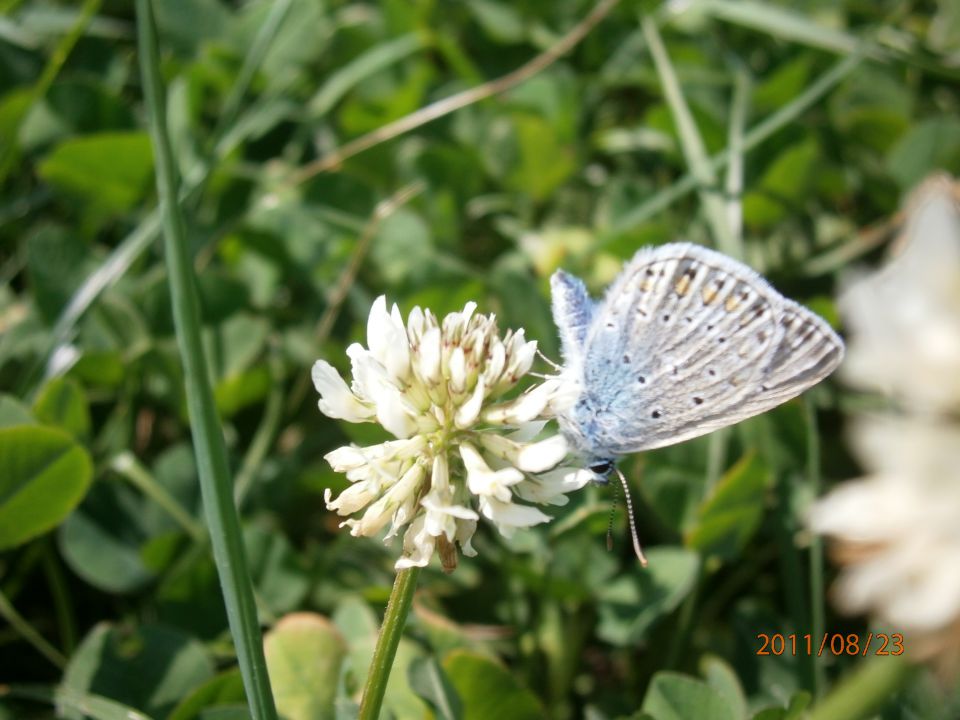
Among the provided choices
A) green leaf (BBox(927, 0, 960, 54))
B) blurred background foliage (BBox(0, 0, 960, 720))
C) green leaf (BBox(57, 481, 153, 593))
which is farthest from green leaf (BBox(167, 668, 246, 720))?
green leaf (BBox(927, 0, 960, 54))

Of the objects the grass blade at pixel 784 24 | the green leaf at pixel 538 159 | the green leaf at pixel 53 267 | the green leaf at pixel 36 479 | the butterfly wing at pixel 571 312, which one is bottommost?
the green leaf at pixel 36 479

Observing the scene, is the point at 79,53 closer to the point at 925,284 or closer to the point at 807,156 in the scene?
the point at 807,156

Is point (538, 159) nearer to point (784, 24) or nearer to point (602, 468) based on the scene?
point (784, 24)

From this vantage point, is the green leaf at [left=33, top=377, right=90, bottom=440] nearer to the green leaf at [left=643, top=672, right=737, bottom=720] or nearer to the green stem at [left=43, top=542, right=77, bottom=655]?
the green stem at [left=43, top=542, right=77, bottom=655]

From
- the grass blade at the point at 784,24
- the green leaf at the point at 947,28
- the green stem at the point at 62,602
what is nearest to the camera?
the green stem at the point at 62,602

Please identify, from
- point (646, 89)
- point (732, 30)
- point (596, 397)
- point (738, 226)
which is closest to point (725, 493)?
point (596, 397)

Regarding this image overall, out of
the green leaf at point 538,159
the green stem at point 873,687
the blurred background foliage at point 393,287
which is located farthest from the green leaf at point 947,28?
the green stem at point 873,687

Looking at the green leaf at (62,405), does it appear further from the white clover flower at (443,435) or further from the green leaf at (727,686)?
the green leaf at (727,686)
